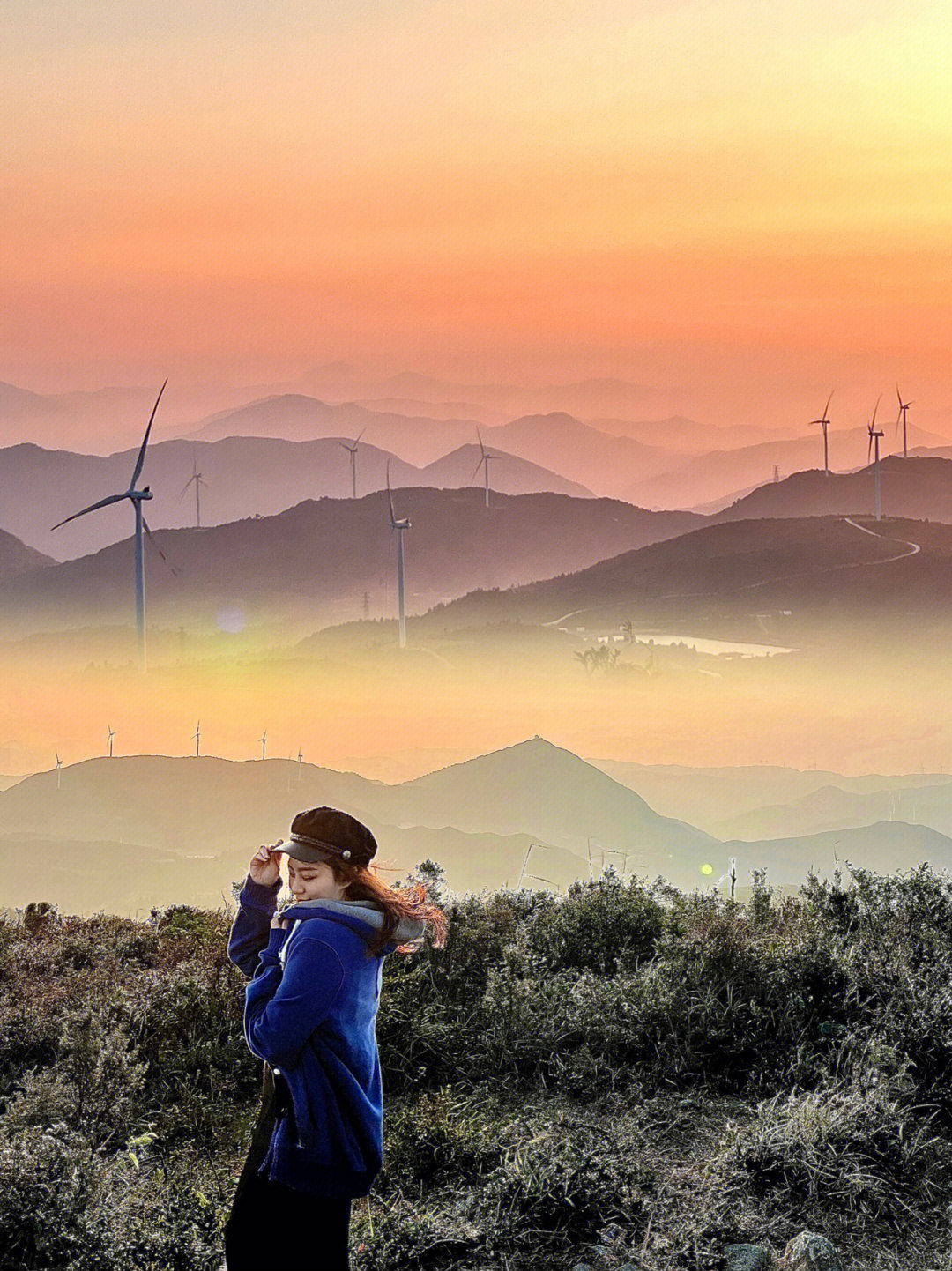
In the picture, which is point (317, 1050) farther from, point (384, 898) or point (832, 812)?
point (832, 812)

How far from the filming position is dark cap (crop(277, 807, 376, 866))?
541 cm

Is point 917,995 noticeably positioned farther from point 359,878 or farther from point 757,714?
point 757,714

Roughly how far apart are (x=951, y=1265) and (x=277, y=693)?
172 meters

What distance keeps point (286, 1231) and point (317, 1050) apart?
2.27ft

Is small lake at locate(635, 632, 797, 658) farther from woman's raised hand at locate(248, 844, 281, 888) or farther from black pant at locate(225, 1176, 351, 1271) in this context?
black pant at locate(225, 1176, 351, 1271)

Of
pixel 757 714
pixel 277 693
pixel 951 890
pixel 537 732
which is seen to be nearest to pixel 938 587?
pixel 757 714

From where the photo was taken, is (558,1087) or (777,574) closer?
(558,1087)

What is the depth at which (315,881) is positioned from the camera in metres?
5.44

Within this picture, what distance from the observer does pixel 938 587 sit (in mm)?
161875

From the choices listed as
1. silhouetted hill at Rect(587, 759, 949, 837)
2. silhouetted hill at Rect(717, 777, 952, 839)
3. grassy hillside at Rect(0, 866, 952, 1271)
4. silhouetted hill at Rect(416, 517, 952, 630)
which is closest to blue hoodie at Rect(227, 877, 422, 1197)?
grassy hillside at Rect(0, 866, 952, 1271)

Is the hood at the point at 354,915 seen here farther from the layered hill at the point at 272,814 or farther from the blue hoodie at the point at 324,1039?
the layered hill at the point at 272,814

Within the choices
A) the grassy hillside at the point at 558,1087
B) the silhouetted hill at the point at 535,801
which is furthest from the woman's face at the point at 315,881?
the silhouetted hill at the point at 535,801

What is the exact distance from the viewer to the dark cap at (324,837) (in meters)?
5.41

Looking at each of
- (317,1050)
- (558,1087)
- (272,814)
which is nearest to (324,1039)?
(317,1050)
